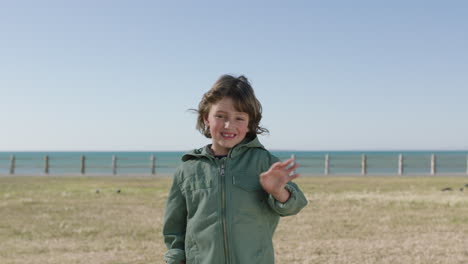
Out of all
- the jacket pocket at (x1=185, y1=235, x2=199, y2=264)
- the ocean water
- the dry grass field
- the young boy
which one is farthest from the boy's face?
the ocean water

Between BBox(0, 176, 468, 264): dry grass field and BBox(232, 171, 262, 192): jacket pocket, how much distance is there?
11.8 feet

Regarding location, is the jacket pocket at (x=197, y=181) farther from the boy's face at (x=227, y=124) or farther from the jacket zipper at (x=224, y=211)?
the boy's face at (x=227, y=124)

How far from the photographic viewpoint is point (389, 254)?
248 inches

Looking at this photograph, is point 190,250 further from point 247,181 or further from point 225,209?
point 247,181

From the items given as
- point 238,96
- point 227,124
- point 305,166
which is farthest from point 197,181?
point 305,166

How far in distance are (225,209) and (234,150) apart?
0.31 metres

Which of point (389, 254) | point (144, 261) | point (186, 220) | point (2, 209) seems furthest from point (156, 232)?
point (186, 220)

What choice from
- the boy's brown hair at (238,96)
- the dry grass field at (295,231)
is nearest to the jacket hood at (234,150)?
the boy's brown hair at (238,96)

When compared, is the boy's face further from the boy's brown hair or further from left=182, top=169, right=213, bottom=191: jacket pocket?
left=182, top=169, right=213, bottom=191: jacket pocket

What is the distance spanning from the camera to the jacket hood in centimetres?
273

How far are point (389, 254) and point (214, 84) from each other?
4.31 meters

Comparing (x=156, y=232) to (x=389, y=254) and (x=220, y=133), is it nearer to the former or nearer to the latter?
(x=389, y=254)

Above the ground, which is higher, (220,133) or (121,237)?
(220,133)

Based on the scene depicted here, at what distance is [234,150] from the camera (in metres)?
2.73
